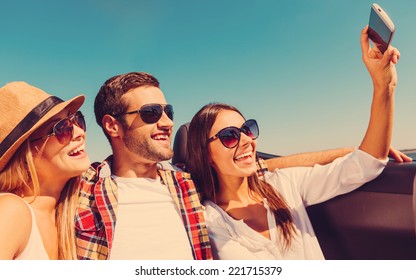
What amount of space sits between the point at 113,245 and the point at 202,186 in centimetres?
71

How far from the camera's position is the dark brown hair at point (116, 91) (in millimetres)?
2121

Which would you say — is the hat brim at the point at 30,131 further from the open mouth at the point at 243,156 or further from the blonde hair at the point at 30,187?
the open mouth at the point at 243,156

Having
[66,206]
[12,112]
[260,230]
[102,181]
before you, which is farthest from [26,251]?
[260,230]

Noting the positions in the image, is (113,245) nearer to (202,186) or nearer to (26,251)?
(26,251)

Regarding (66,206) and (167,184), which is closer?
(66,206)

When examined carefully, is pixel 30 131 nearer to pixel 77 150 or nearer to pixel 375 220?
pixel 77 150

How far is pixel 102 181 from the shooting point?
186 centimetres

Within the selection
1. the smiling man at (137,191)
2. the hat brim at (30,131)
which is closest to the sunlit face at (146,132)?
the smiling man at (137,191)

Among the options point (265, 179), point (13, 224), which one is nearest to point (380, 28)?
point (265, 179)

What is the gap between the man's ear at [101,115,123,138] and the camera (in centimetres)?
212

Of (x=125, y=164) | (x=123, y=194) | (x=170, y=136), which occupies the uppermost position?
(x=170, y=136)

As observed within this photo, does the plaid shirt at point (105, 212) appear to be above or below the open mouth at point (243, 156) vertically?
below

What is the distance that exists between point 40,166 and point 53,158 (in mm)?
96

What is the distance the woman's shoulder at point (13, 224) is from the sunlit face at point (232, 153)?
3.85 ft
